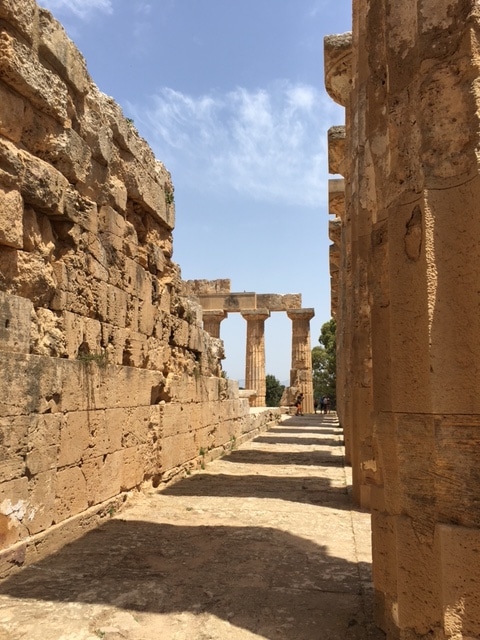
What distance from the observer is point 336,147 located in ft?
37.0

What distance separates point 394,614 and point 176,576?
5.96 ft

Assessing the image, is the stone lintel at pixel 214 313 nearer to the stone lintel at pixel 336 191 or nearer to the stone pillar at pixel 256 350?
the stone pillar at pixel 256 350

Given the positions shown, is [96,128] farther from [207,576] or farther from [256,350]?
[256,350]

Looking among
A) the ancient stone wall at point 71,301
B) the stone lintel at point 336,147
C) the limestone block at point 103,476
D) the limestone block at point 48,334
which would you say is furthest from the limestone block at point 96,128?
the stone lintel at point 336,147

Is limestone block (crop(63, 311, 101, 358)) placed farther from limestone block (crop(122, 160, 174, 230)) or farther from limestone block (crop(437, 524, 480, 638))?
limestone block (crop(437, 524, 480, 638))

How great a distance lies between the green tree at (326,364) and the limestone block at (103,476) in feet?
112

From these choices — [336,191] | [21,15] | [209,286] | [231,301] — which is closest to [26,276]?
[21,15]

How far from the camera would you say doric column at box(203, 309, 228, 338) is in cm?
2819

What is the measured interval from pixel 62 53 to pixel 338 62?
198 inches

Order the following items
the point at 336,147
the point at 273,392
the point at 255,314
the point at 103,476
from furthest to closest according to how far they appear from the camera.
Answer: the point at 273,392
the point at 255,314
the point at 336,147
the point at 103,476

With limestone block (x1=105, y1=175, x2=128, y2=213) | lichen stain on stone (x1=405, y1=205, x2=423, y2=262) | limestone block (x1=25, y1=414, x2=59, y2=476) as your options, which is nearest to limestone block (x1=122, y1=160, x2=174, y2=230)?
limestone block (x1=105, y1=175, x2=128, y2=213)

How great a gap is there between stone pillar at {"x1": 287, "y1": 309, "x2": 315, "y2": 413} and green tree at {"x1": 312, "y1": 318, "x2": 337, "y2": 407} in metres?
10.3

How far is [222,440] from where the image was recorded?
11.2 meters

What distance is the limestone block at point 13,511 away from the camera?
13.4 ft
